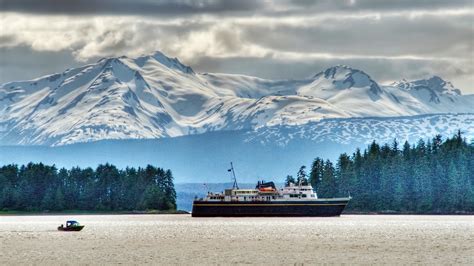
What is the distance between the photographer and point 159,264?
150375mm

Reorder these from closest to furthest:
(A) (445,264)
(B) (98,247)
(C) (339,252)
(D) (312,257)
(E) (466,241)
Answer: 1. (A) (445,264)
2. (D) (312,257)
3. (C) (339,252)
4. (B) (98,247)
5. (E) (466,241)

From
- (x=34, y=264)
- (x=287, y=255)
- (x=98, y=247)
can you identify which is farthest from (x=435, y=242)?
(x=34, y=264)

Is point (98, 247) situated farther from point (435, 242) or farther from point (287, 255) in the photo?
point (435, 242)

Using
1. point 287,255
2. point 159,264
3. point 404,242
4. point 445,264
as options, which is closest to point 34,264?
point 159,264

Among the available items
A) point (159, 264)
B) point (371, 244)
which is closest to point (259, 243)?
point (371, 244)

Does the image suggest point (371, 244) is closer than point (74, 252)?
No

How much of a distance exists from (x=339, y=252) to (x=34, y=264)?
142 ft

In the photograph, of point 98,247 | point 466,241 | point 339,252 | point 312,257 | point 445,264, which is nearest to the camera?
point 445,264

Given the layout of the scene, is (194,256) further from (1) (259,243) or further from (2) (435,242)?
(2) (435,242)

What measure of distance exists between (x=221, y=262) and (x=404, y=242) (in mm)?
51555

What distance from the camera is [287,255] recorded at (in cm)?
16438

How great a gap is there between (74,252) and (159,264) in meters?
25.3

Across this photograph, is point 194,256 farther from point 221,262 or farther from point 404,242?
point 404,242

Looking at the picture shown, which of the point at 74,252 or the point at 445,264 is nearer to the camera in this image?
the point at 445,264
